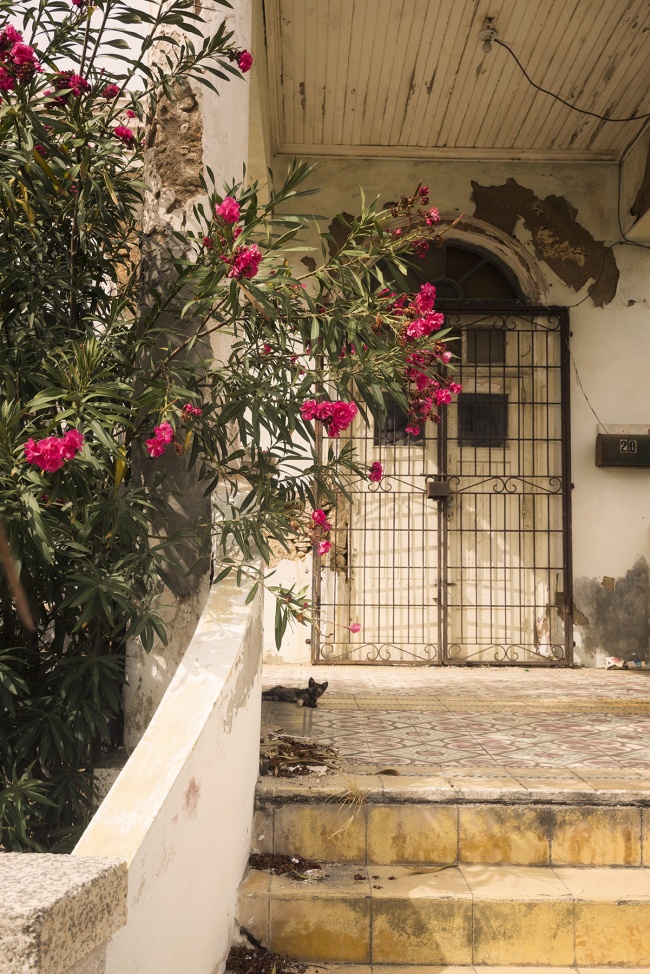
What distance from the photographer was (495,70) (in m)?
5.88

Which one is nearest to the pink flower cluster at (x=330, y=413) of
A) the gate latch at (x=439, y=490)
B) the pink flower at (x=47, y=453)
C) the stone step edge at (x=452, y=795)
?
the pink flower at (x=47, y=453)

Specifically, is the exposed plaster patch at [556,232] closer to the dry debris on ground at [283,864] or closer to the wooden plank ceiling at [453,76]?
the wooden plank ceiling at [453,76]

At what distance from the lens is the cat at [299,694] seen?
451 centimetres

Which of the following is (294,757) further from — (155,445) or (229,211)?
(229,211)

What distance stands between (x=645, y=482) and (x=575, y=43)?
317cm

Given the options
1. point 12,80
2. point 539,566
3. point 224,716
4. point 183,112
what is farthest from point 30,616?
point 539,566

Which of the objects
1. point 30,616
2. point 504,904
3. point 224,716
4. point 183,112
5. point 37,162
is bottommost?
point 504,904

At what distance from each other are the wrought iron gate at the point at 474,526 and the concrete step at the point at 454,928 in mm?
3915

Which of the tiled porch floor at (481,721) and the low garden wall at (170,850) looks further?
the tiled porch floor at (481,721)

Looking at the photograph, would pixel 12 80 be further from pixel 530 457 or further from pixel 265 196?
pixel 530 457

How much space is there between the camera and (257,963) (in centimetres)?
253

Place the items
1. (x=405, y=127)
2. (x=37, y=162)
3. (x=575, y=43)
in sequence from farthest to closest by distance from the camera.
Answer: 1. (x=405, y=127)
2. (x=575, y=43)
3. (x=37, y=162)

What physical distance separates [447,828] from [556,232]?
5.25 metres

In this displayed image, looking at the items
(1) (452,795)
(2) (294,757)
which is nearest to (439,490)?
(2) (294,757)
